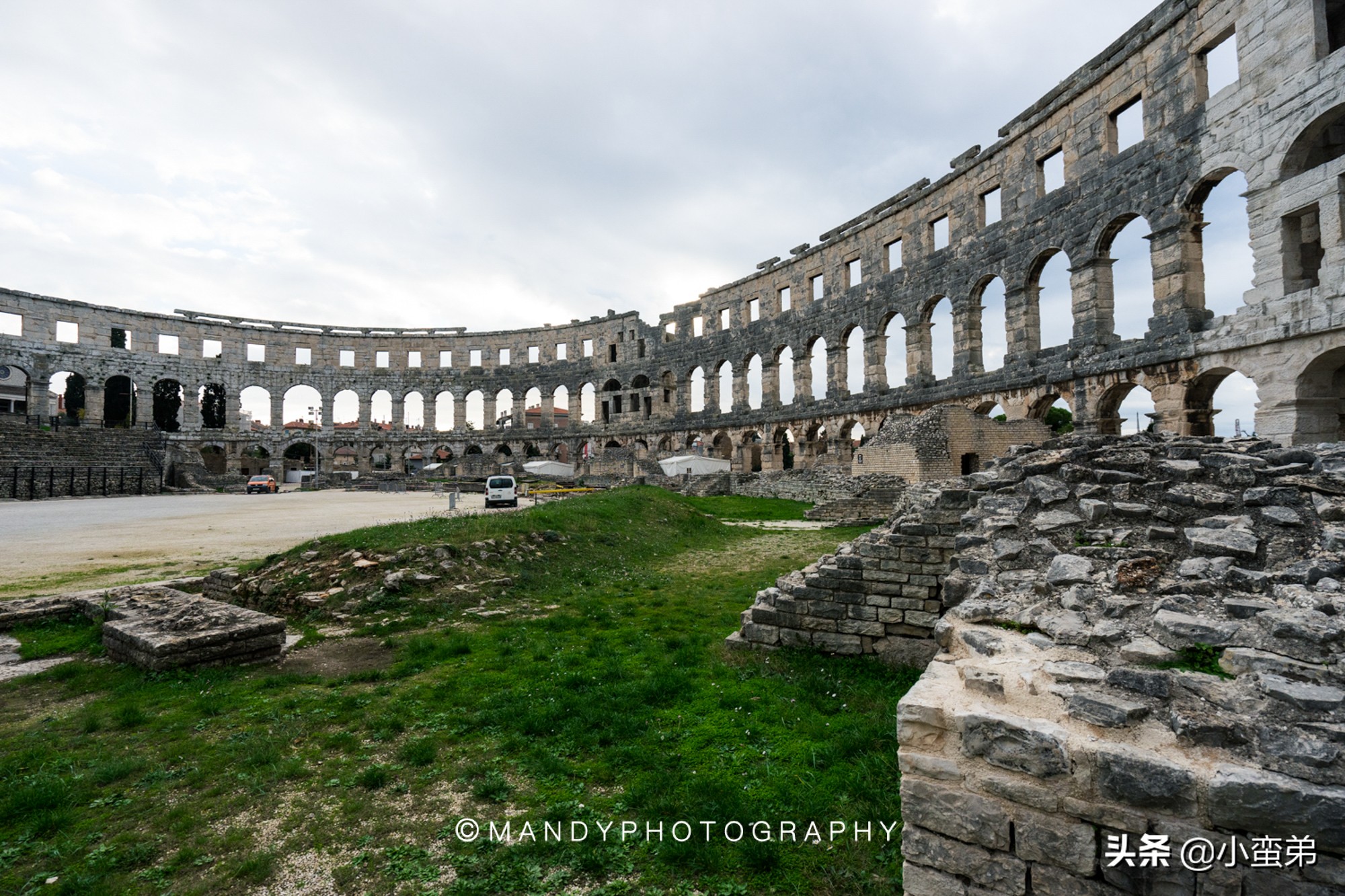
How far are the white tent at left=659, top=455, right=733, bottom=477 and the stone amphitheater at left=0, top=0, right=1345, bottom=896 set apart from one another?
3.45 meters

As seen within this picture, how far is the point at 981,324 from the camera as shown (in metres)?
23.2

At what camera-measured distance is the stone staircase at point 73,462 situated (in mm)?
27422

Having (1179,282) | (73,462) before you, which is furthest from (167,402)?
(1179,282)

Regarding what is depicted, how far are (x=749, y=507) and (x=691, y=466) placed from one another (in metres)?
8.50

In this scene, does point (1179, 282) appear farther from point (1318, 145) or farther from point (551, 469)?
point (551, 469)

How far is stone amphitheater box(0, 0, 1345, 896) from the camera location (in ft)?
8.27

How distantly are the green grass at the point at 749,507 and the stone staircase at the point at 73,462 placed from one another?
97.0ft

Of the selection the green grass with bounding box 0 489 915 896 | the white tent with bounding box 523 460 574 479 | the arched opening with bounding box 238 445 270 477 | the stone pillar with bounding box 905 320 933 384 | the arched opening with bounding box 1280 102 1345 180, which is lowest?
the green grass with bounding box 0 489 915 896

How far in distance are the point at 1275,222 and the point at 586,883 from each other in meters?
18.6

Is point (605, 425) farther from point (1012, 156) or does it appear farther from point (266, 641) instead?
point (266, 641)

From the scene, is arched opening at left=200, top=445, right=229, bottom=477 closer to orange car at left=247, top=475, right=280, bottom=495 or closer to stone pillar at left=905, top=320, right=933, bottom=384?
orange car at left=247, top=475, right=280, bottom=495

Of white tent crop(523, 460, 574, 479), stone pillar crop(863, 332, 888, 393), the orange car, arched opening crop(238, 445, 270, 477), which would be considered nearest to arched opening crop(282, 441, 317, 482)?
arched opening crop(238, 445, 270, 477)

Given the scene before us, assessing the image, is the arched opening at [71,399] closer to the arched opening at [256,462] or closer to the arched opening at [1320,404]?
the arched opening at [256,462]

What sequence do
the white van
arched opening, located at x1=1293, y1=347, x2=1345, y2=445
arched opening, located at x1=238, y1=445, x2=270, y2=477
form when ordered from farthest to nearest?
arched opening, located at x1=238, y1=445, x2=270, y2=477 < the white van < arched opening, located at x1=1293, y1=347, x2=1345, y2=445
